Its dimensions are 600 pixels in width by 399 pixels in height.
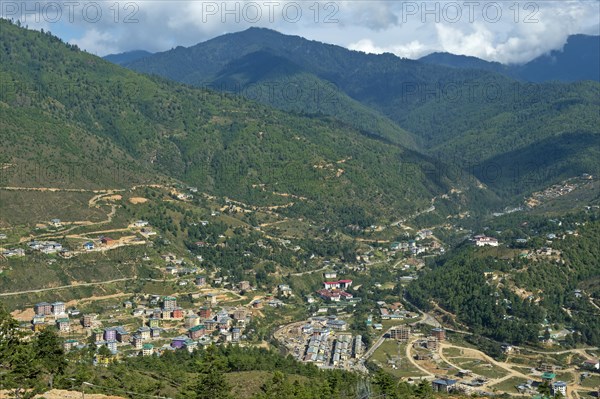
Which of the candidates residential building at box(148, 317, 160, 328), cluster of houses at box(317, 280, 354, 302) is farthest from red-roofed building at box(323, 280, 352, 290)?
residential building at box(148, 317, 160, 328)

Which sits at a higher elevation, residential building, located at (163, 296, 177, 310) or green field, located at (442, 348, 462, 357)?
residential building, located at (163, 296, 177, 310)

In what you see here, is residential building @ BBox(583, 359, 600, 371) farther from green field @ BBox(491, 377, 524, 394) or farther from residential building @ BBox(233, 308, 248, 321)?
residential building @ BBox(233, 308, 248, 321)

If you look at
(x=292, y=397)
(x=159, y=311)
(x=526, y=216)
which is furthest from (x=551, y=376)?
(x=526, y=216)

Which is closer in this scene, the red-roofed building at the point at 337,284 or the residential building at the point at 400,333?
the residential building at the point at 400,333

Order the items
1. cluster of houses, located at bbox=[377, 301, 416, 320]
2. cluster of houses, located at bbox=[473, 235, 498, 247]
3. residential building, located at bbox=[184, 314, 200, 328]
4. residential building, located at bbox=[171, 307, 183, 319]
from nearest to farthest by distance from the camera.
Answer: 1. residential building, located at bbox=[184, 314, 200, 328]
2. residential building, located at bbox=[171, 307, 183, 319]
3. cluster of houses, located at bbox=[377, 301, 416, 320]
4. cluster of houses, located at bbox=[473, 235, 498, 247]

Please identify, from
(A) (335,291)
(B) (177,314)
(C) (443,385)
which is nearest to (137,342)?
(B) (177,314)

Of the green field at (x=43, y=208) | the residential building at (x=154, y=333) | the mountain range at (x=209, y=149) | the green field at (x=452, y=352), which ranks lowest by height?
the green field at (x=452, y=352)

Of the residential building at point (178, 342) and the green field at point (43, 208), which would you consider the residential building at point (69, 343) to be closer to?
the residential building at point (178, 342)

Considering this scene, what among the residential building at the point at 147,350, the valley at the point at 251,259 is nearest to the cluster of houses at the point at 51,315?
the valley at the point at 251,259
